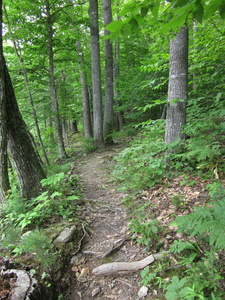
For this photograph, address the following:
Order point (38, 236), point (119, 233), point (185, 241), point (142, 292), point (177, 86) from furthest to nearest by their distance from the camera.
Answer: point (177, 86) → point (119, 233) → point (38, 236) → point (185, 241) → point (142, 292)

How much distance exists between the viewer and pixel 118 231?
3.32 meters

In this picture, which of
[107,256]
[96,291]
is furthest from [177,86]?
[96,291]

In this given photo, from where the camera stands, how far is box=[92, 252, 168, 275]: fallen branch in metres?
2.42

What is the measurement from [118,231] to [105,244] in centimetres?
37

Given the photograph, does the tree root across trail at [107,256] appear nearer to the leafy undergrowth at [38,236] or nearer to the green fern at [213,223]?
the leafy undergrowth at [38,236]

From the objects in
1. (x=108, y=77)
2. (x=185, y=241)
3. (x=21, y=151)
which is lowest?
(x=185, y=241)

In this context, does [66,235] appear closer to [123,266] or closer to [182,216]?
[123,266]

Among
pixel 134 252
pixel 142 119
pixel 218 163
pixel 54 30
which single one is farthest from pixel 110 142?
pixel 134 252

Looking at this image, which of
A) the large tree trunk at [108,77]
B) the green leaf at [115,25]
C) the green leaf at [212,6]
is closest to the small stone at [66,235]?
the green leaf at [115,25]

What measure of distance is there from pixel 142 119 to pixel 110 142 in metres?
3.23

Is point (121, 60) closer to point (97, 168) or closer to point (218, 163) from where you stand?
point (97, 168)

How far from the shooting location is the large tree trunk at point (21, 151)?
12.7ft

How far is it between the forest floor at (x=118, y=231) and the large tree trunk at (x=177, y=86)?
4.41ft

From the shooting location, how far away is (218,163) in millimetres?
3844
